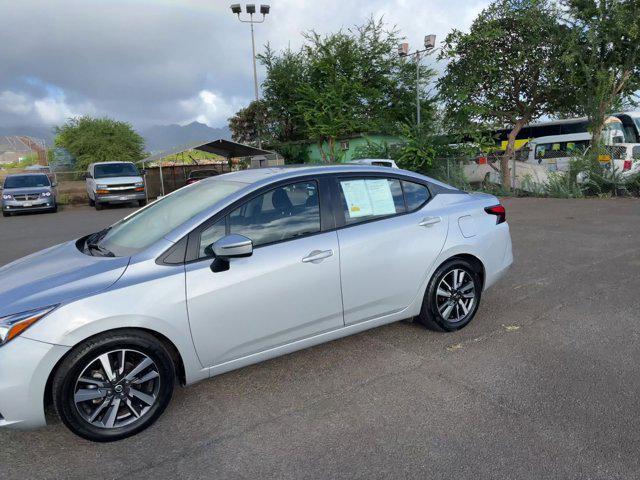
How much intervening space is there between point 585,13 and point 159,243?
16.5m

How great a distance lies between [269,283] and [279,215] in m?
0.52

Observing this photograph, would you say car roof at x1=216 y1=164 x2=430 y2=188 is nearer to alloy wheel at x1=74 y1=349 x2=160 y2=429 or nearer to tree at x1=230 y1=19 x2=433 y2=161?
alloy wheel at x1=74 y1=349 x2=160 y2=429

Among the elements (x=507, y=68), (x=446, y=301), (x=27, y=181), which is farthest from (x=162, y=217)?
(x=27, y=181)

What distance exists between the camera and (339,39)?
24938mm

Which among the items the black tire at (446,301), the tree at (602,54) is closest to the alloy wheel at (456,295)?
the black tire at (446,301)

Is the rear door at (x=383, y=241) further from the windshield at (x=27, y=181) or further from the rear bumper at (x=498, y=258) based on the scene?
the windshield at (x=27, y=181)

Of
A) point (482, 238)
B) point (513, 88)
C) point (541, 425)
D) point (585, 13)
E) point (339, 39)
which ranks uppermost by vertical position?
point (339, 39)

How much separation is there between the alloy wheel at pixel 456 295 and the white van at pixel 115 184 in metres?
17.2

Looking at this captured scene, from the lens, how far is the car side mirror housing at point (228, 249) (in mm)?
2984

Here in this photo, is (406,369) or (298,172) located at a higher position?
(298,172)

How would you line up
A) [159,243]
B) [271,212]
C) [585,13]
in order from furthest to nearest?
[585,13], [271,212], [159,243]

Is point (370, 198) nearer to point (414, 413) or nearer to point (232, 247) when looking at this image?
point (232, 247)

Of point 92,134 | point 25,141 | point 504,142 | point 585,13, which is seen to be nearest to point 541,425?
point 585,13

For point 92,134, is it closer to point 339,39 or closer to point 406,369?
point 339,39
